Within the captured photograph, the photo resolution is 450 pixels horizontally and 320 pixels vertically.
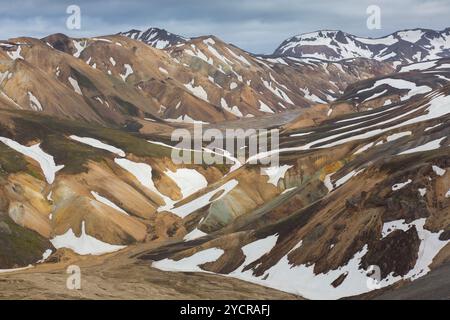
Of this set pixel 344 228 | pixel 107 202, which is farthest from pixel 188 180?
pixel 344 228

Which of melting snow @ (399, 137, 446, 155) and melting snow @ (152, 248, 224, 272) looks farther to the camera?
melting snow @ (399, 137, 446, 155)

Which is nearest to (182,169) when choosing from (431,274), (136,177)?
(136,177)

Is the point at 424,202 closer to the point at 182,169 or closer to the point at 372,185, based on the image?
the point at 372,185

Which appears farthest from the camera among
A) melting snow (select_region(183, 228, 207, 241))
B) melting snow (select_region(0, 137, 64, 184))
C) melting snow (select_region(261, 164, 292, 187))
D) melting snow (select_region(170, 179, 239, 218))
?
melting snow (select_region(261, 164, 292, 187))

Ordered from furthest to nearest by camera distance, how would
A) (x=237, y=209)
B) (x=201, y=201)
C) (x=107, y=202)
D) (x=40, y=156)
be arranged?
(x=40, y=156), (x=201, y=201), (x=107, y=202), (x=237, y=209)

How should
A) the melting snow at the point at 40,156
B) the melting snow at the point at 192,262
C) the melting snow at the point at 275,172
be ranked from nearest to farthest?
the melting snow at the point at 192,262 → the melting snow at the point at 40,156 → the melting snow at the point at 275,172

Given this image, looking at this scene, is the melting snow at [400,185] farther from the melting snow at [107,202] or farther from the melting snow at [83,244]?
the melting snow at [107,202]

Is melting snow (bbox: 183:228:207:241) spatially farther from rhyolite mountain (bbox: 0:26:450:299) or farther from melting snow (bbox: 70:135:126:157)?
melting snow (bbox: 70:135:126:157)

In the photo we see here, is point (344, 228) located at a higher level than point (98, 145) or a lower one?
lower

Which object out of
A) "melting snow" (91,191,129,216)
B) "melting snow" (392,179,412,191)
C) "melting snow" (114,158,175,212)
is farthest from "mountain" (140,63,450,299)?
"melting snow" (114,158,175,212)

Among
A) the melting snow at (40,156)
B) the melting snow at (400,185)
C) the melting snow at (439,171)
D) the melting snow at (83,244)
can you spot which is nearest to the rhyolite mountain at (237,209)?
the melting snow at (439,171)

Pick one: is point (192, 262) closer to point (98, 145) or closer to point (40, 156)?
point (40, 156)

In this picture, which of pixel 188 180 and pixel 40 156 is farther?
pixel 188 180
